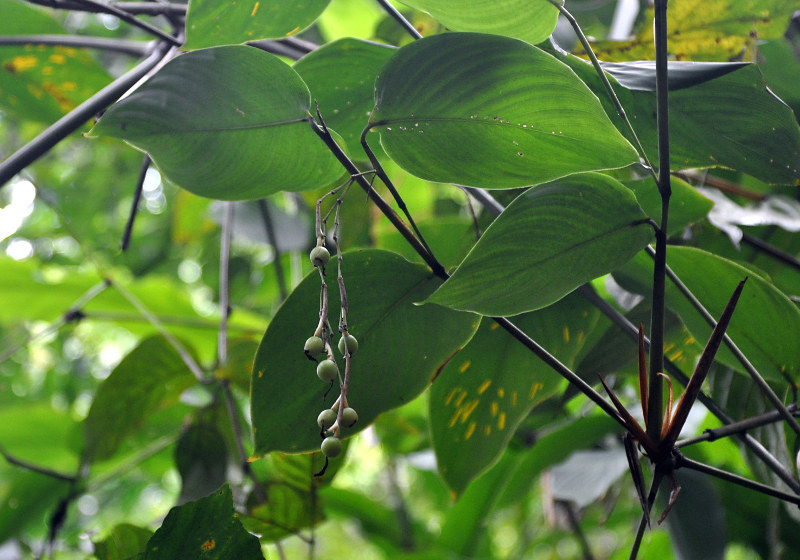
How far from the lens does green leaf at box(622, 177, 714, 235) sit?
0.38 meters

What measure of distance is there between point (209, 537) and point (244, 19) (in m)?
0.27

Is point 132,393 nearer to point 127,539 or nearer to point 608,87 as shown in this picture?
point 127,539

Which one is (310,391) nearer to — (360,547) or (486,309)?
(486,309)

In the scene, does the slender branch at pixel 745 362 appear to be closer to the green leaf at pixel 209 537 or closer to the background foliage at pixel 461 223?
the background foliage at pixel 461 223

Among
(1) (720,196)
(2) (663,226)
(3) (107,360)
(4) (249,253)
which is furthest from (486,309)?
(3) (107,360)

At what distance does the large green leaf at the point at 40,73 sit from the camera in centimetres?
57

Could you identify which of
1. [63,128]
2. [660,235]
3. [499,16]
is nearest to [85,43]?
[63,128]

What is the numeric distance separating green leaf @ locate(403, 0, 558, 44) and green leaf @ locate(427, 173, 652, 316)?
0.09 meters

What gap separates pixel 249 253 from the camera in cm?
111

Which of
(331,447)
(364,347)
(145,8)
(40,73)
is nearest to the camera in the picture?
(331,447)

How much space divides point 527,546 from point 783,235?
61 cm

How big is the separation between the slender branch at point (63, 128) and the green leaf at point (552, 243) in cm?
21

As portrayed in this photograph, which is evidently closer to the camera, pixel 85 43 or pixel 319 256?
pixel 319 256

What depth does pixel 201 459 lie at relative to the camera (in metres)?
0.52
